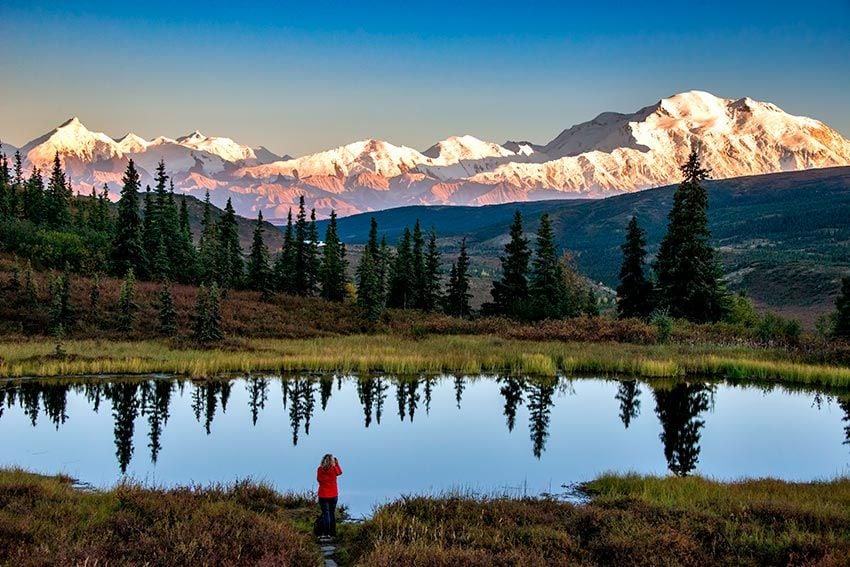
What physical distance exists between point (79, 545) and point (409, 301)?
71603 mm

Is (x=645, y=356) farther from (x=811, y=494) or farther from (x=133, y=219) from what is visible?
(x=133, y=219)

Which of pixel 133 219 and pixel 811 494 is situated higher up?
pixel 133 219

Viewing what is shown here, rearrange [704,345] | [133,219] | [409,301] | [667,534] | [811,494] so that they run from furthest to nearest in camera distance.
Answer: [409,301] < [133,219] < [704,345] < [811,494] < [667,534]

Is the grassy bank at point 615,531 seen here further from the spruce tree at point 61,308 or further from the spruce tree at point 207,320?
the spruce tree at point 61,308

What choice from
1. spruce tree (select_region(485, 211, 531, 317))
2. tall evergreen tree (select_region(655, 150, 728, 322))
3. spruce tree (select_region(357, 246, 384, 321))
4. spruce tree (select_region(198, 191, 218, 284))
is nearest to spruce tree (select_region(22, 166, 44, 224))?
spruce tree (select_region(198, 191, 218, 284))

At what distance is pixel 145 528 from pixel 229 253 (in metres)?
63.4

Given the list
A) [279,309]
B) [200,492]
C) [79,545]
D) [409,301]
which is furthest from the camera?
[409,301]

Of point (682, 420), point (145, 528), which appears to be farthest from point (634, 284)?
point (145, 528)

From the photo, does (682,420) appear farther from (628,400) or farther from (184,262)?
(184,262)

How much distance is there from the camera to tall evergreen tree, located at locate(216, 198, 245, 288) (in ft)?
232

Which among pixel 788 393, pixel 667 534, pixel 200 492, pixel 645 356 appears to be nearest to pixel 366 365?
pixel 645 356

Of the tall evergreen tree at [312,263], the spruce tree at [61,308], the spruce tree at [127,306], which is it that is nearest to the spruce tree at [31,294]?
the spruce tree at [61,308]

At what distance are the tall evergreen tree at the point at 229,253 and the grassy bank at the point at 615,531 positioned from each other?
58.2 meters

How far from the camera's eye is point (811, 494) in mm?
16859
